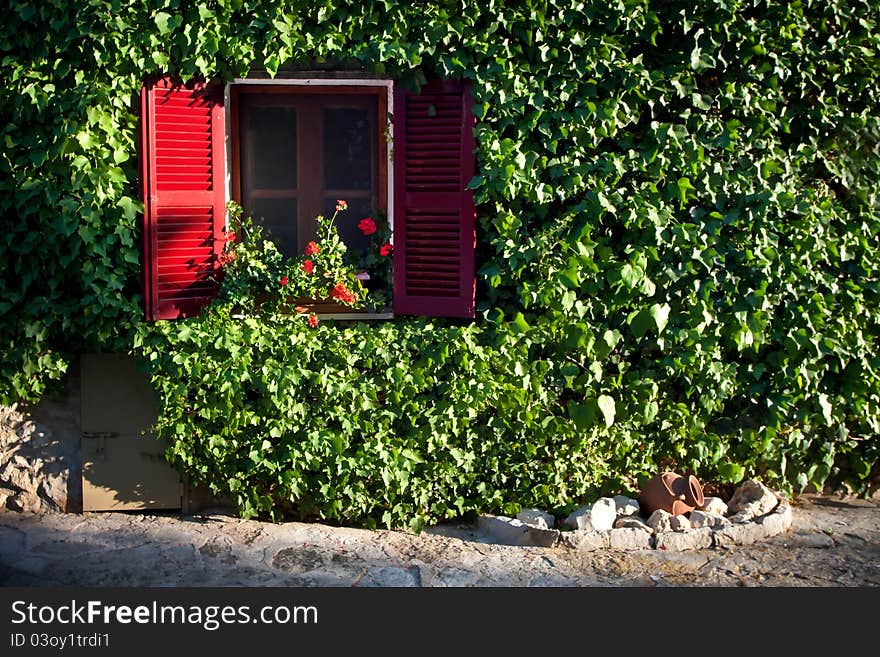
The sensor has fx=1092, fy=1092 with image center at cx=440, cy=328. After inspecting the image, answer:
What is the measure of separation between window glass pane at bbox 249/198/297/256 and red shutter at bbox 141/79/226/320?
15.1 inches

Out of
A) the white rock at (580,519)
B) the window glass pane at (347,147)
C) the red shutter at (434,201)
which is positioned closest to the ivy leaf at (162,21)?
the window glass pane at (347,147)

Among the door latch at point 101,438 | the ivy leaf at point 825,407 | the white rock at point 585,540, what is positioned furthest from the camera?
the ivy leaf at point 825,407

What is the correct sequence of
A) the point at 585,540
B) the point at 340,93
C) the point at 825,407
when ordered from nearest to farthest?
1. the point at 585,540
2. the point at 825,407
3. the point at 340,93

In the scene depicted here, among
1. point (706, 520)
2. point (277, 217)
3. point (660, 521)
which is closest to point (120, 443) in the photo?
point (277, 217)

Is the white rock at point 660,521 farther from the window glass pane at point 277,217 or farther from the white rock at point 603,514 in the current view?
the window glass pane at point 277,217

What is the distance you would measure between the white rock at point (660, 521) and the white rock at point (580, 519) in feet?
1.17

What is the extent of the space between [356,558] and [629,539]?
154cm

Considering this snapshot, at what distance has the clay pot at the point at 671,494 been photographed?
253 inches

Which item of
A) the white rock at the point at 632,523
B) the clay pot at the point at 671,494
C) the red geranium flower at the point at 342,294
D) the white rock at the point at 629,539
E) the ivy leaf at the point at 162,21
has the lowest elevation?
the white rock at the point at 629,539

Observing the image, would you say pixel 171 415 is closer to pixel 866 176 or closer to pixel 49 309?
pixel 49 309

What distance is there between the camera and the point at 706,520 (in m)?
6.32

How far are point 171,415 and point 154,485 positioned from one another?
56 centimetres

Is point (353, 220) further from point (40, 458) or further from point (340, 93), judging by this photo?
point (40, 458)

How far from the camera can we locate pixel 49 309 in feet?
20.9
